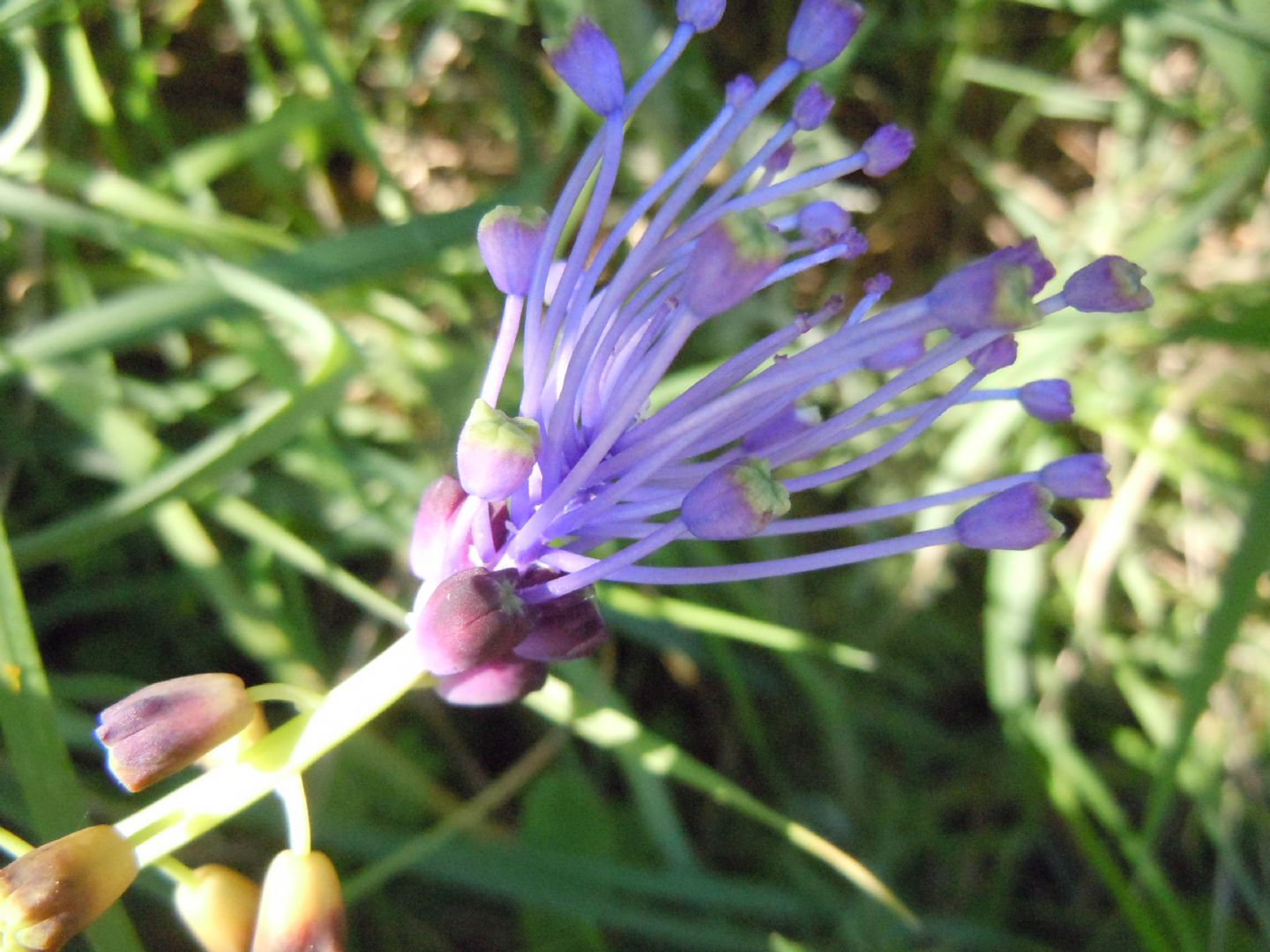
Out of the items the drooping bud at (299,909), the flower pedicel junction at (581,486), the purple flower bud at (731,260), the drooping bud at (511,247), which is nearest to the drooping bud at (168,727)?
the flower pedicel junction at (581,486)

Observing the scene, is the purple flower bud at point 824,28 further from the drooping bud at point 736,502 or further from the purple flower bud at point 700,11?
the drooping bud at point 736,502

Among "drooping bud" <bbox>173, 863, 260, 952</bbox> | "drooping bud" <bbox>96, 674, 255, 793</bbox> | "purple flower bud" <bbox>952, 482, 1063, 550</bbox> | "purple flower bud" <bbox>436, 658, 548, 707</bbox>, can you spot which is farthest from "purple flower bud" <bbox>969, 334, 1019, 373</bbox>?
"drooping bud" <bbox>173, 863, 260, 952</bbox>

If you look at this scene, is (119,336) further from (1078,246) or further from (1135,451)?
(1135,451)

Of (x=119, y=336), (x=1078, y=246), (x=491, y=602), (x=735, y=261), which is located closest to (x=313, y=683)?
(x=119, y=336)

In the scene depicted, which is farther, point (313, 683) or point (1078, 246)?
point (1078, 246)

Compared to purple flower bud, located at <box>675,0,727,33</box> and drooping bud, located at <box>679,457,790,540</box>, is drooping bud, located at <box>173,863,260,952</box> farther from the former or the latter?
purple flower bud, located at <box>675,0,727,33</box>

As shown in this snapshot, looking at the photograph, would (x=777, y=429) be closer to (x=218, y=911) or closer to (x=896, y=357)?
(x=896, y=357)

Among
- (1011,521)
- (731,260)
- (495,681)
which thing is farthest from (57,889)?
(1011,521)

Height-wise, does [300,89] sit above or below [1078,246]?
above
